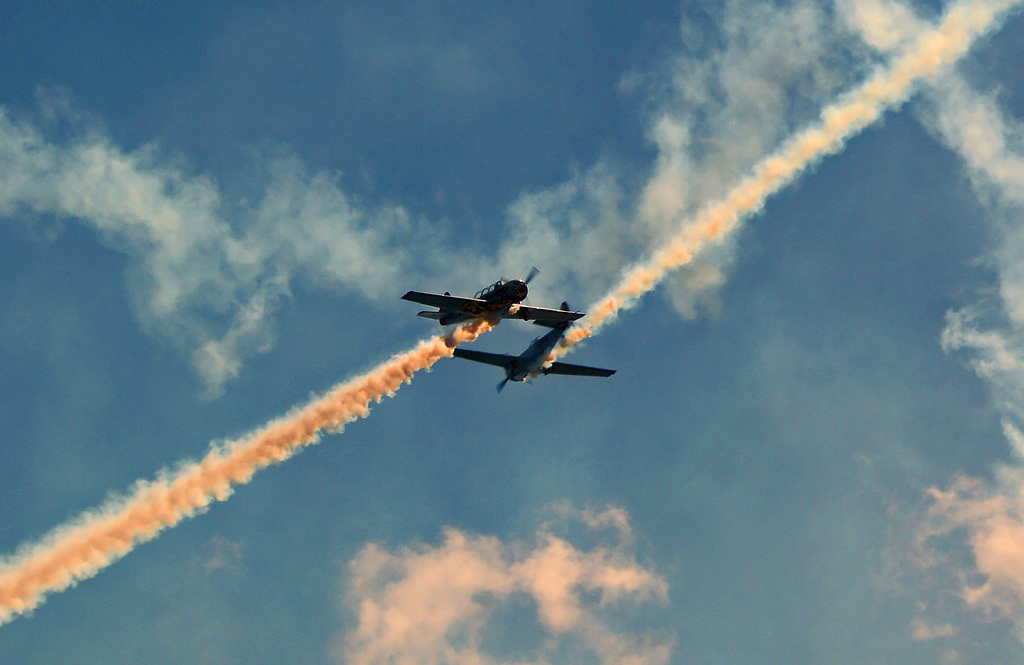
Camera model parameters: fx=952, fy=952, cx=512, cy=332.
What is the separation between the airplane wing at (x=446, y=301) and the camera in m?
86.4

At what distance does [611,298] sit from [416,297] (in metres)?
18.1

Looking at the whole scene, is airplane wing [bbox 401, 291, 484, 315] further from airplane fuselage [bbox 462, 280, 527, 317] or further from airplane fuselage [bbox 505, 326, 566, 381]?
airplane fuselage [bbox 505, 326, 566, 381]

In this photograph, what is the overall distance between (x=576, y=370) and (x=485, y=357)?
952 cm

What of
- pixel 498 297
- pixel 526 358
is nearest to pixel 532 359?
pixel 526 358

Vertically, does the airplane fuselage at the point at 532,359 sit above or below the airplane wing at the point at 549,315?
below

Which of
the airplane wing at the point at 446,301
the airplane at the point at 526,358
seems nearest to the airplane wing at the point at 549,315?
the airplane at the point at 526,358

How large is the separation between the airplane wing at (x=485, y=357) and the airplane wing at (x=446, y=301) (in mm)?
5002

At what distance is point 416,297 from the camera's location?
86.5 metres

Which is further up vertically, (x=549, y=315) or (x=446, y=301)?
(x=549, y=315)

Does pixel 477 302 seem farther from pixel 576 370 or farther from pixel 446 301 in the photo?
pixel 576 370

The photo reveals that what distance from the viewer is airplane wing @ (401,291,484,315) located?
8638 centimetres

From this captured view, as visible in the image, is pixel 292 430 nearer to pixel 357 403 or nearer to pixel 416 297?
pixel 357 403

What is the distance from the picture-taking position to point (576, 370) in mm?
93625

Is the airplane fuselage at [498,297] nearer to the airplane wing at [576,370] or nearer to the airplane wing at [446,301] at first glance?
the airplane wing at [446,301]
